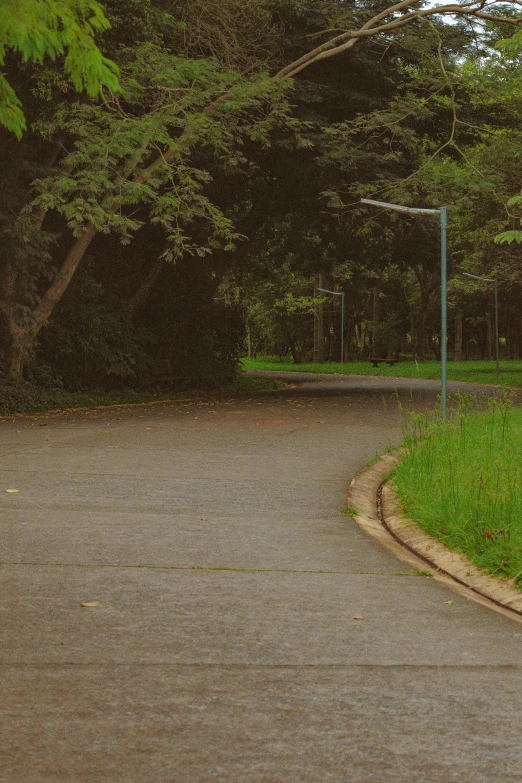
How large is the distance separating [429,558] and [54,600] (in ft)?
9.55

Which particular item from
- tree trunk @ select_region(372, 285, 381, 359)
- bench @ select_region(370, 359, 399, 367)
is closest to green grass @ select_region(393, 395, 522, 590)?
bench @ select_region(370, 359, 399, 367)

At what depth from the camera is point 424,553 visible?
7832 millimetres

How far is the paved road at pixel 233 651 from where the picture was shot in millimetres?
3793

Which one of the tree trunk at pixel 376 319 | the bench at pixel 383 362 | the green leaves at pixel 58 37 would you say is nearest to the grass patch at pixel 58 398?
the green leaves at pixel 58 37

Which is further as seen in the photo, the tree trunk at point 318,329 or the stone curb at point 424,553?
the tree trunk at point 318,329

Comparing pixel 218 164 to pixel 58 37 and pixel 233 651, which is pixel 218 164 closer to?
pixel 58 37

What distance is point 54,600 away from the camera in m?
6.07

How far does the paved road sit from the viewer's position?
12.4 feet

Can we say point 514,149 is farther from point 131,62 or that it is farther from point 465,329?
point 465,329

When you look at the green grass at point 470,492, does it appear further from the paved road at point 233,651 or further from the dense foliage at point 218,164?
the dense foliage at point 218,164

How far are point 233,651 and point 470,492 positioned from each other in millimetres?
4154

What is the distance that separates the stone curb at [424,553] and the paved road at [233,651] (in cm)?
19

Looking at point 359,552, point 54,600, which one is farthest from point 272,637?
point 359,552

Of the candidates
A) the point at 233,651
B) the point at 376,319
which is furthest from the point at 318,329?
the point at 233,651
